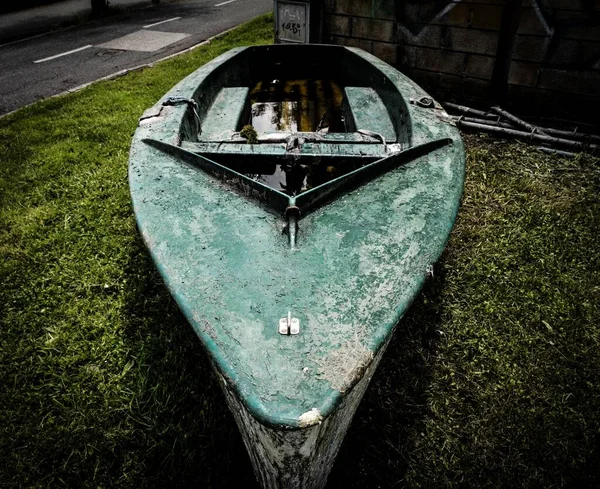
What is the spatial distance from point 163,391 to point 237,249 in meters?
0.98

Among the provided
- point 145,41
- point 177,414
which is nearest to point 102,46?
point 145,41

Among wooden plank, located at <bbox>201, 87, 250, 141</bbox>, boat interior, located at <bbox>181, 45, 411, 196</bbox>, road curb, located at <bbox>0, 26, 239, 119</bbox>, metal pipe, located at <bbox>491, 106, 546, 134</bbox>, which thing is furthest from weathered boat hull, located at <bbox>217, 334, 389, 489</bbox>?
road curb, located at <bbox>0, 26, 239, 119</bbox>

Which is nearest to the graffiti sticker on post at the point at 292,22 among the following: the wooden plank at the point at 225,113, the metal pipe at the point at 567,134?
the wooden plank at the point at 225,113

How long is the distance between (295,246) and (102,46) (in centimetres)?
882

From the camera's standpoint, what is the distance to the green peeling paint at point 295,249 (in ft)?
4.24

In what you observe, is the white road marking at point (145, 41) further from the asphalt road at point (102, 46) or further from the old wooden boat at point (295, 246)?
the old wooden boat at point (295, 246)

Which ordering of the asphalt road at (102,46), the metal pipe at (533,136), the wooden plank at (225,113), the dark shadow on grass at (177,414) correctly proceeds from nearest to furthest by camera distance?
1. the dark shadow on grass at (177,414)
2. the wooden plank at (225,113)
3. the metal pipe at (533,136)
4. the asphalt road at (102,46)

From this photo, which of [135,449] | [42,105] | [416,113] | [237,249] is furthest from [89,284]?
[42,105]

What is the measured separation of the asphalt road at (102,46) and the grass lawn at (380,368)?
12.7 ft

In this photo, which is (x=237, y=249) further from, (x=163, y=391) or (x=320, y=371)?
(x=163, y=391)

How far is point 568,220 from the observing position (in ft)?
10.4

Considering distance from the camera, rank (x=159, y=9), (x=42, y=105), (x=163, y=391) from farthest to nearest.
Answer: (x=159, y=9), (x=42, y=105), (x=163, y=391)

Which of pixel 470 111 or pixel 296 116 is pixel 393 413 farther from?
pixel 470 111

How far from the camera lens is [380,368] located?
2.26 m
